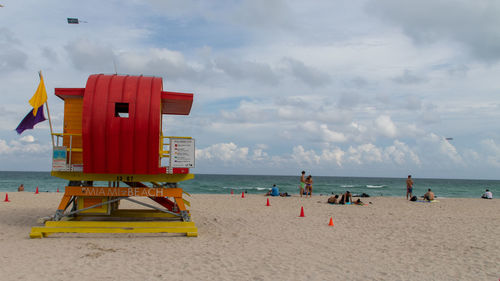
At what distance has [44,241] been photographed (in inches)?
412

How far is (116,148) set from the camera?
1134cm

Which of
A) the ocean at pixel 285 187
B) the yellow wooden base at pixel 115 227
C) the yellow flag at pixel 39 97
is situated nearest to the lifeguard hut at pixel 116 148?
the yellow wooden base at pixel 115 227

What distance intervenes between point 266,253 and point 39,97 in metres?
8.73

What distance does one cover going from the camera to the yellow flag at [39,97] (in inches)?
470

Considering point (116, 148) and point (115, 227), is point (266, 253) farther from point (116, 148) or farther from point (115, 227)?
point (116, 148)

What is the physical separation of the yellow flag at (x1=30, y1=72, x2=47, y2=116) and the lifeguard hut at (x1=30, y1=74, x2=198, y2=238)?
1.89 feet

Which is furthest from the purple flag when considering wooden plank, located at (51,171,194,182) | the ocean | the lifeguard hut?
the ocean

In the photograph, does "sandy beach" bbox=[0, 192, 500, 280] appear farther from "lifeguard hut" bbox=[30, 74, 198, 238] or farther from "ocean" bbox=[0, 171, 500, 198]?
"ocean" bbox=[0, 171, 500, 198]

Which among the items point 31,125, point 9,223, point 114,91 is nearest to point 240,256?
point 114,91

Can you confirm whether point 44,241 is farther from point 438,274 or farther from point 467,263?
point 467,263

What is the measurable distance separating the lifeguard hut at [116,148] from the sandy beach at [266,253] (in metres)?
0.67

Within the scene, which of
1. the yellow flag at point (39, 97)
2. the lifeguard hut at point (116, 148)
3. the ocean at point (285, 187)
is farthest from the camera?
the ocean at point (285, 187)

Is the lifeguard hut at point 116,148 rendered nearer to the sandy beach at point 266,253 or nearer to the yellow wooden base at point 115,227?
the yellow wooden base at point 115,227

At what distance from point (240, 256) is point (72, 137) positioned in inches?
274
